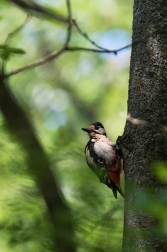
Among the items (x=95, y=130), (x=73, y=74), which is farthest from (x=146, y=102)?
(x=73, y=74)

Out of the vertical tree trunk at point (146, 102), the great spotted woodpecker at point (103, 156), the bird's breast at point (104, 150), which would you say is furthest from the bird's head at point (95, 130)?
the vertical tree trunk at point (146, 102)

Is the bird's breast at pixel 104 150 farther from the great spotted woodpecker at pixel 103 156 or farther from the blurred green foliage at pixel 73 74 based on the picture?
the blurred green foliage at pixel 73 74

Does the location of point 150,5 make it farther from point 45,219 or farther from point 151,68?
point 45,219

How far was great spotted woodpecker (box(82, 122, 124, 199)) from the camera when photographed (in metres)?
4.79

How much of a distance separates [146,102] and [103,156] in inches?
67.2

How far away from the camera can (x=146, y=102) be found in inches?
132

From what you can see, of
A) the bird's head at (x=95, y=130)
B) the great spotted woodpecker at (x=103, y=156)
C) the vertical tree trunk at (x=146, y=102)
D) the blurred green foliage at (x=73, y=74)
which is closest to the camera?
the vertical tree trunk at (x=146, y=102)

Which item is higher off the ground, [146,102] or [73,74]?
[73,74]

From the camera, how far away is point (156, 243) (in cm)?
297

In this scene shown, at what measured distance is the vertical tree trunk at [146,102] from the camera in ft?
10.4

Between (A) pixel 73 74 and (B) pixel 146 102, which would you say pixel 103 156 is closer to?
(B) pixel 146 102

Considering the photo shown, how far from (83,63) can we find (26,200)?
8.48 m

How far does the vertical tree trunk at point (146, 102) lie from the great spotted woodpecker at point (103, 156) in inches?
49.0

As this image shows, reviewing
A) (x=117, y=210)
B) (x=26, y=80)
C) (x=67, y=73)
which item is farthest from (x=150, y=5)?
(x=67, y=73)
